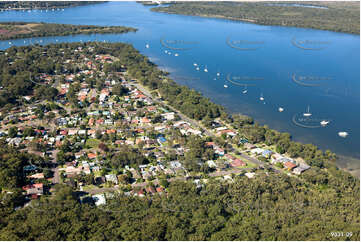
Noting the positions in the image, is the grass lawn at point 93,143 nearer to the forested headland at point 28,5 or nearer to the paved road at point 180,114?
the paved road at point 180,114

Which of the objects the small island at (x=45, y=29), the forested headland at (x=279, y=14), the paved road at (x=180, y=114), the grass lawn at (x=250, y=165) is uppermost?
the forested headland at (x=279, y=14)

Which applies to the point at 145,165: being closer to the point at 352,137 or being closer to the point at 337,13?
the point at 352,137

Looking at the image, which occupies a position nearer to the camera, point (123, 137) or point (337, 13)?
point (123, 137)

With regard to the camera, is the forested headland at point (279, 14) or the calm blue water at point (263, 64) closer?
the calm blue water at point (263, 64)

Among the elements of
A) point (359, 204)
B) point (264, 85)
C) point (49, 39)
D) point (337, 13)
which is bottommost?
point (359, 204)

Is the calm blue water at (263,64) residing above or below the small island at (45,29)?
below

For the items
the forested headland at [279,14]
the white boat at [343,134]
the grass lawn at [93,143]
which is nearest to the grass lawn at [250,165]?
the white boat at [343,134]

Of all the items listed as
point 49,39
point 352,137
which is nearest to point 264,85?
point 352,137
